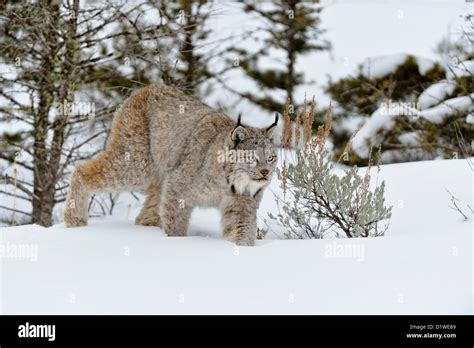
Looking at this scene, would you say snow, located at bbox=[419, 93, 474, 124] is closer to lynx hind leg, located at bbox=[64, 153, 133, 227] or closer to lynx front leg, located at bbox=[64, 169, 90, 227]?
lynx hind leg, located at bbox=[64, 153, 133, 227]

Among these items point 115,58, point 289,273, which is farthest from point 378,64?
point 289,273

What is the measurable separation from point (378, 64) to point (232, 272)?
11389mm

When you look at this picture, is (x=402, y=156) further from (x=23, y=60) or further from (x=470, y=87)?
(x=23, y=60)

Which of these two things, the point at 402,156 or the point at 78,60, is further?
the point at 402,156

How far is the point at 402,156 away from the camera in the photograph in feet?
43.6

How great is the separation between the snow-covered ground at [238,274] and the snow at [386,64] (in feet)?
31.0

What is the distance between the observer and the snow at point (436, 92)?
42.7 feet

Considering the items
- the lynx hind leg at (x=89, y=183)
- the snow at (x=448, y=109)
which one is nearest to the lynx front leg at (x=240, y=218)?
the lynx hind leg at (x=89, y=183)

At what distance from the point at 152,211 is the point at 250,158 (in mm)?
1371

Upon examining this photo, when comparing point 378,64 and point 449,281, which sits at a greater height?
point 378,64

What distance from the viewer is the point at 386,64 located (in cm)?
1478

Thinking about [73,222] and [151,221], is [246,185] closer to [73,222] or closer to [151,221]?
[151,221]

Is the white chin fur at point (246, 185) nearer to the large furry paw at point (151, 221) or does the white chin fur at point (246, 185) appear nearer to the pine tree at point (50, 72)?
the large furry paw at point (151, 221)

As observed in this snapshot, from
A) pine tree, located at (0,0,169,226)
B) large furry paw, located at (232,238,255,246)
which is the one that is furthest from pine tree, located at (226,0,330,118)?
large furry paw, located at (232,238,255,246)
